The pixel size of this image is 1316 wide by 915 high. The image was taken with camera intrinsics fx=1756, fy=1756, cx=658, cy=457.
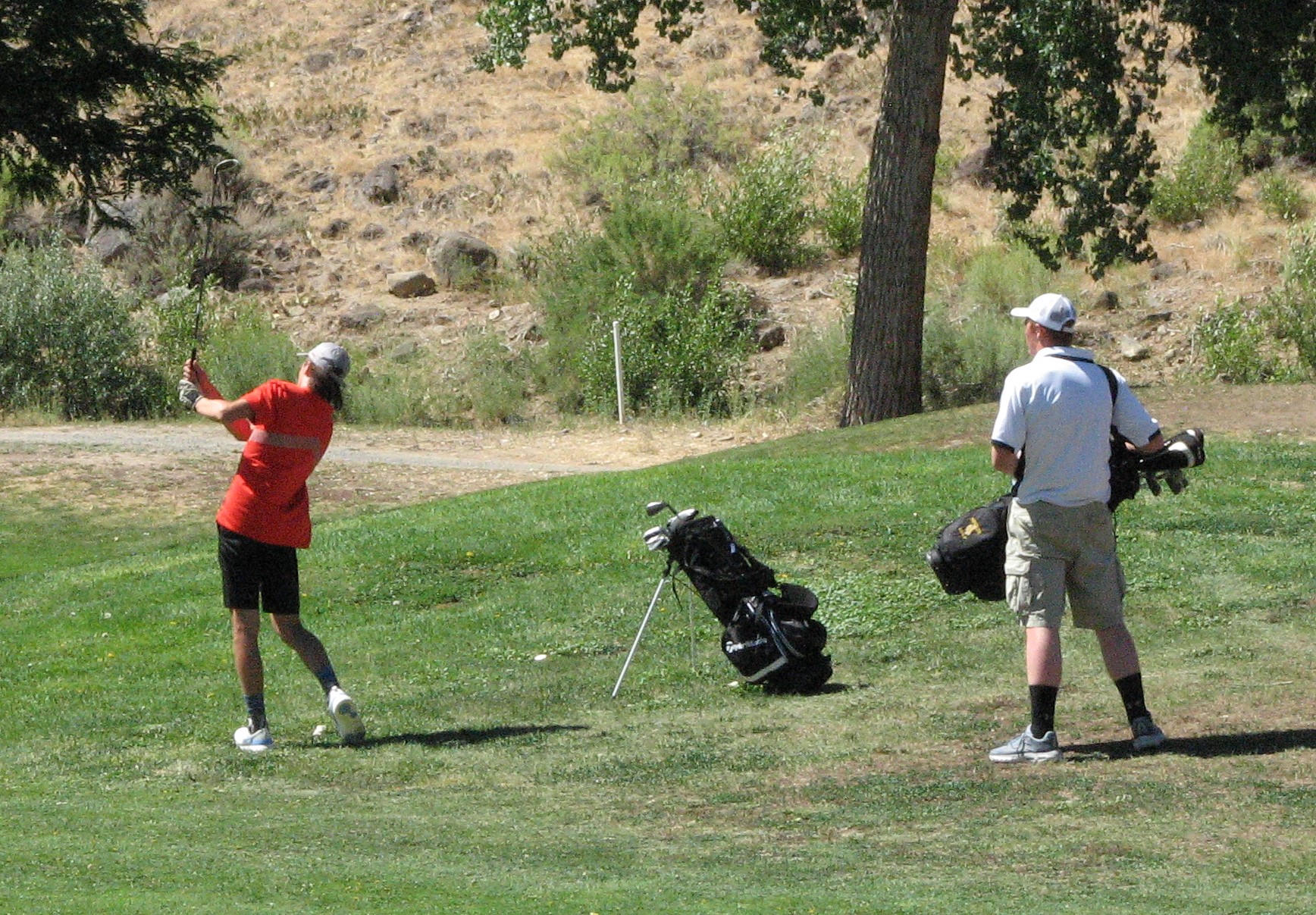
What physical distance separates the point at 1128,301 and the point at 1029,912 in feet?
96.0

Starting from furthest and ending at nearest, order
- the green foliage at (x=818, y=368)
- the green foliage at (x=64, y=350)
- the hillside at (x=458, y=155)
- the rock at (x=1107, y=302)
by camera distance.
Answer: the hillside at (x=458, y=155) < the rock at (x=1107, y=302) < the green foliage at (x=64, y=350) < the green foliage at (x=818, y=368)

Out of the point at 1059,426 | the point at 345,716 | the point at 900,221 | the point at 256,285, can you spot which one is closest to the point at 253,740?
the point at 345,716

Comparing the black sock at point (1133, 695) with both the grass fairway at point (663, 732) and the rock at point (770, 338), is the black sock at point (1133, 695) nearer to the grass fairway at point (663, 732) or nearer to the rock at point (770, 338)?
the grass fairway at point (663, 732)

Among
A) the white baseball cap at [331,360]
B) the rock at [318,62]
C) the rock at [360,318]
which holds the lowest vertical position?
the rock at [360,318]

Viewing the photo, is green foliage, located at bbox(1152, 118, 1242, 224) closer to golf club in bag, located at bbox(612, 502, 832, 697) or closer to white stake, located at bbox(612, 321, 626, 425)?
white stake, located at bbox(612, 321, 626, 425)

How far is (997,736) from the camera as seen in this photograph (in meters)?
7.55

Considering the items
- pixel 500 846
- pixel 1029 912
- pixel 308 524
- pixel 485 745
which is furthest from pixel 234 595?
pixel 1029 912

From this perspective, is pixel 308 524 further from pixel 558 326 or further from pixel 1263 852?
pixel 558 326

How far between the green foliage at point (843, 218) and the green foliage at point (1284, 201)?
26.9 feet

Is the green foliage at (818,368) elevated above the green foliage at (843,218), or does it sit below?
below

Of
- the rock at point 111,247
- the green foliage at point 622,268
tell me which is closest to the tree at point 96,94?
the green foliage at point 622,268

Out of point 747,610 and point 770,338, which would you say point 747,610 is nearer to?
point 747,610

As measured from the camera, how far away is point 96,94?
16.7m

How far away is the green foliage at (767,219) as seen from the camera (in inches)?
1422
